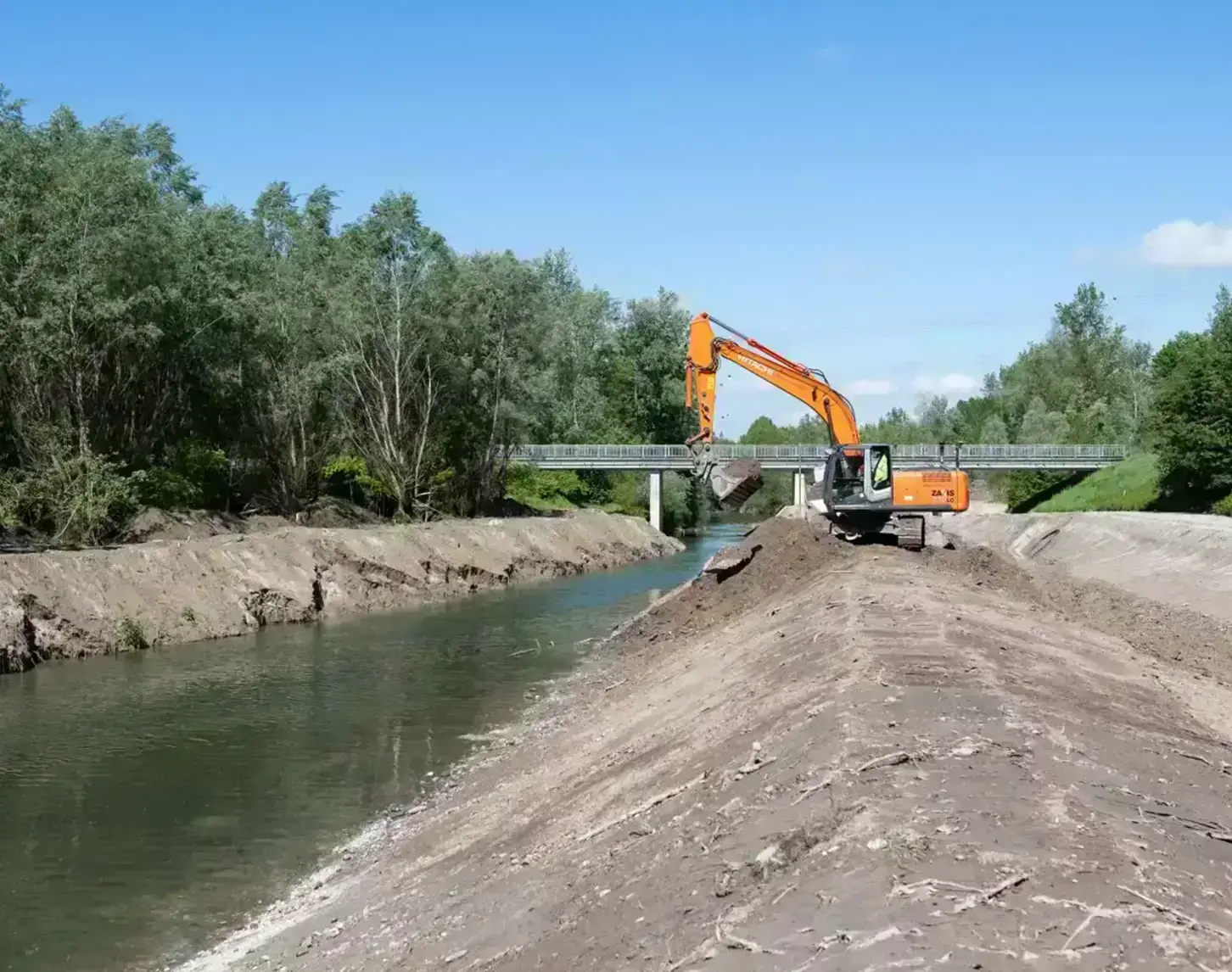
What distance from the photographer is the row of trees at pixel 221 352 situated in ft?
127

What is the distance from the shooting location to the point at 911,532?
32.1 meters

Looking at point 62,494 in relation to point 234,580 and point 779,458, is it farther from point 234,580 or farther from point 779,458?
point 779,458

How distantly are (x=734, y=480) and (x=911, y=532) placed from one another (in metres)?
5.41

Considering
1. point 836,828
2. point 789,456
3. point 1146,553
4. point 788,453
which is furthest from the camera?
point 788,453

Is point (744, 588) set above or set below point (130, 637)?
above

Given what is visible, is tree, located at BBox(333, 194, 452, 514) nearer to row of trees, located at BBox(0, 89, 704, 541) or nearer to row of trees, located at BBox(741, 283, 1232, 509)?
row of trees, located at BBox(0, 89, 704, 541)

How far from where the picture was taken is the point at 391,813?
52.3ft

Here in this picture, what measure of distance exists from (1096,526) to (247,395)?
37101 millimetres

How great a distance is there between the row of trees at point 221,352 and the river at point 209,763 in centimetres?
1286

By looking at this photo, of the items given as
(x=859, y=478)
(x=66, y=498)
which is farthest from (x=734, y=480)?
(x=66, y=498)

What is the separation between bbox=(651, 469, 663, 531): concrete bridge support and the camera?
84062 mm

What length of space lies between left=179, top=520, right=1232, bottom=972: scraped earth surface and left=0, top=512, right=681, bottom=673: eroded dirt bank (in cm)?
1551

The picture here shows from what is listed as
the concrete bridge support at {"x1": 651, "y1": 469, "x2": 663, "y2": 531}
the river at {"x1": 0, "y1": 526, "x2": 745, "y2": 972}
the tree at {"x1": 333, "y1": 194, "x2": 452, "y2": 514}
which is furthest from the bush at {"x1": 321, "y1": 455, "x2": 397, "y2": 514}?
the concrete bridge support at {"x1": 651, "y1": 469, "x2": 663, "y2": 531}

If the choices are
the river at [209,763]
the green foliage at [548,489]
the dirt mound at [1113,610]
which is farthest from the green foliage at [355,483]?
the dirt mound at [1113,610]
